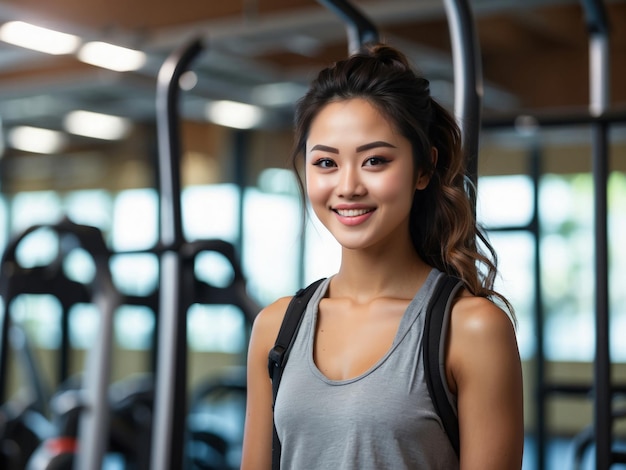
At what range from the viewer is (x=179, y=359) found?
249cm

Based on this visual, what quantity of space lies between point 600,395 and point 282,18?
2603 mm

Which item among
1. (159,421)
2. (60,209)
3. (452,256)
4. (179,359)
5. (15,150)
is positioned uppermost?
(15,150)

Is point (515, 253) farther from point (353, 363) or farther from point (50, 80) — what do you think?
point (353, 363)

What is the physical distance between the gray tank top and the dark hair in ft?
0.30

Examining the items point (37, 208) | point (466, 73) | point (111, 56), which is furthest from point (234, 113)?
point (466, 73)

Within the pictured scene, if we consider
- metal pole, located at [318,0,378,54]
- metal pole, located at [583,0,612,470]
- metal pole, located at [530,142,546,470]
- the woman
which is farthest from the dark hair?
metal pole, located at [530,142,546,470]

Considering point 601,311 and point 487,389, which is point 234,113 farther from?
point 487,389

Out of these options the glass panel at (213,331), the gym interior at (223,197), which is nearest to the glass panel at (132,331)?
the gym interior at (223,197)

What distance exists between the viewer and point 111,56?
463cm

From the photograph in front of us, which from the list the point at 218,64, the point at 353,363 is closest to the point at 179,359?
the point at 353,363

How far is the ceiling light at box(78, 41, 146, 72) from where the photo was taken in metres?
4.37

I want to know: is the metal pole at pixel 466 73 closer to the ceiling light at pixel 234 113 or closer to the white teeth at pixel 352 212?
the white teeth at pixel 352 212

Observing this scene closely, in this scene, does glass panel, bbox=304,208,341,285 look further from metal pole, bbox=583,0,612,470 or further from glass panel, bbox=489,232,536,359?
metal pole, bbox=583,0,612,470

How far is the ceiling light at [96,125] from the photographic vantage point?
7359 mm
